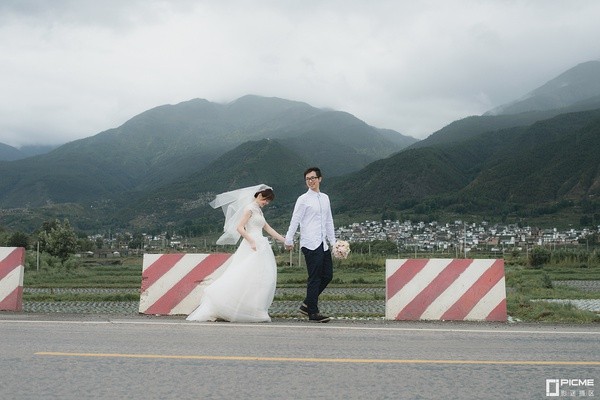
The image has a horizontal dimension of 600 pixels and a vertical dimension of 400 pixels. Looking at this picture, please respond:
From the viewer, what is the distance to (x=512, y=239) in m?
92.5

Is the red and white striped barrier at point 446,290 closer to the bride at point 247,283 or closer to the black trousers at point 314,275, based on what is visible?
the black trousers at point 314,275

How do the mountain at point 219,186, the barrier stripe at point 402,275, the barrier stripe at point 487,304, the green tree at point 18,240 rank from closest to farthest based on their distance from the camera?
the barrier stripe at point 487,304 < the barrier stripe at point 402,275 < the green tree at point 18,240 < the mountain at point 219,186

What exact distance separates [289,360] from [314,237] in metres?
3.73

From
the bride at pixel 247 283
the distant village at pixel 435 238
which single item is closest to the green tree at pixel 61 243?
the distant village at pixel 435 238

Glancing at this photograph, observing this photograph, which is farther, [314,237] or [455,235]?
[455,235]

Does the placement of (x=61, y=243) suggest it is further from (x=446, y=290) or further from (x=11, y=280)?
(x=446, y=290)

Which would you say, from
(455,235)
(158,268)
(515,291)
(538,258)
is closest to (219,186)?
(455,235)

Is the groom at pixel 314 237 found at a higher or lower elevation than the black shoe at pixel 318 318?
higher

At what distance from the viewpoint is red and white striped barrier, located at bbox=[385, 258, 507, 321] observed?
9875mm

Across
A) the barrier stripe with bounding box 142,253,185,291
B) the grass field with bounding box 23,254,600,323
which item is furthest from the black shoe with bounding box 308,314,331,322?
the grass field with bounding box 23,254,600,323

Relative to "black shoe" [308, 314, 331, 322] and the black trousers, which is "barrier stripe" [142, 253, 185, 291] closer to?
the black trousers

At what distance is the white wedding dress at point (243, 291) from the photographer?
938 centimetres

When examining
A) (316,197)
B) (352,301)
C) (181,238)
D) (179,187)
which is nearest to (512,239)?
(181,238)

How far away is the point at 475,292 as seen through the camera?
32.6ft
